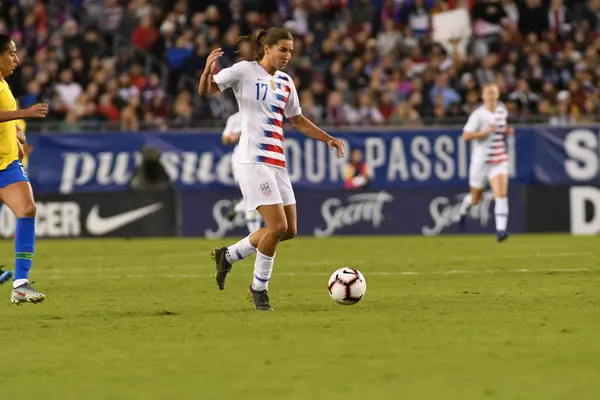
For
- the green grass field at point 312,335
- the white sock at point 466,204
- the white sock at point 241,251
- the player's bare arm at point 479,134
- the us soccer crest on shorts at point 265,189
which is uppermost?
the player's bare arm at point 479,134

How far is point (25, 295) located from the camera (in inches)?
420

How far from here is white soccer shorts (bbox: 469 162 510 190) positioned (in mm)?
19938

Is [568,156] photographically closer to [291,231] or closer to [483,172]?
[483,172]

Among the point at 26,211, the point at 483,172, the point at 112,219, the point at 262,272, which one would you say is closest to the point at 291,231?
the point at 262,272

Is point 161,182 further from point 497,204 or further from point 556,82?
point 556,82

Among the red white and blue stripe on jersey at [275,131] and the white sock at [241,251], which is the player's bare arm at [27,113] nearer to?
the red white and blue stripe on jersey at [275,131]

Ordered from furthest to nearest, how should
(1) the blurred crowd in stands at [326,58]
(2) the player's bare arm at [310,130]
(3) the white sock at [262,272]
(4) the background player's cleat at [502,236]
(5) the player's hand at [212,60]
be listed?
(1) the blurred crowd in stands at [326,58] → (4) the background player's cleat at [502,236] → (2) the player's bare arm at [310,130] → (3) the white sock at [262,272] → (5) the player's hand at [212,60]

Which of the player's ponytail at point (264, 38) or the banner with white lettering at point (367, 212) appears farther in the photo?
A: the banner with white lettering at point (367, 212)

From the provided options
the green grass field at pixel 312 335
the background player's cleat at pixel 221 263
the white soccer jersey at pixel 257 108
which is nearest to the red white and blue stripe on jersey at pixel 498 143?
the green grass field at pixel 312 335

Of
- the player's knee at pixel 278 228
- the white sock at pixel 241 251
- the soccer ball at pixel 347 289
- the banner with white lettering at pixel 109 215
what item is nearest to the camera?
the player's knee at pixel 278 228

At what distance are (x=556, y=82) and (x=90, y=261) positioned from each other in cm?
1168

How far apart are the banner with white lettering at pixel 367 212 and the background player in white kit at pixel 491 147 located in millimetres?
2238

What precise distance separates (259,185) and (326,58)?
15667 mm

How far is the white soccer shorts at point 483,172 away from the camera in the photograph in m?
19.9
